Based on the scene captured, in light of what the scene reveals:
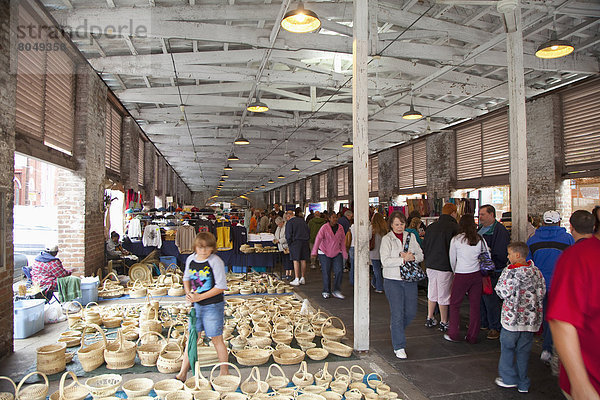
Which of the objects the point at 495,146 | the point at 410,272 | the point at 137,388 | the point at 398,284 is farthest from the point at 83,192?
the point at 495,146

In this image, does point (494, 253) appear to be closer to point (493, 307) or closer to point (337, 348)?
point (493, 307)

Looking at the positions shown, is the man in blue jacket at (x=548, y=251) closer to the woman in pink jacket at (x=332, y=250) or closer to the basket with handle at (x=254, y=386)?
the basket with handle at (x=254, y=386)

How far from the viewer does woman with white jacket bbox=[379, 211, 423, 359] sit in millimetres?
4469

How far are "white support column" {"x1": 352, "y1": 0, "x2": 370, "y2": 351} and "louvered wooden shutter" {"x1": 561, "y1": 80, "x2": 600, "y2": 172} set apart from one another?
21.2 feet

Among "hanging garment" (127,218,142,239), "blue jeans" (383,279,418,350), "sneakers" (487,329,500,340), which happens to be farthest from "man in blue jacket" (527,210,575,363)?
"hanging garment" (127,218,142,239)

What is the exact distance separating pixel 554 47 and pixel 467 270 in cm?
360

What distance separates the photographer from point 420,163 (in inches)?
576

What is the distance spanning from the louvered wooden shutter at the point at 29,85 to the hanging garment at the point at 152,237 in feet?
13.7

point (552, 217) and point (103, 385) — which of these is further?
point (552, 217)

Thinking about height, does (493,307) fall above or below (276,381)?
above

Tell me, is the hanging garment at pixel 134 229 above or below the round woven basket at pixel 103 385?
above

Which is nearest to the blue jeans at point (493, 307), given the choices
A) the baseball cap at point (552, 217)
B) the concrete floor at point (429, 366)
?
the concrete floor at point (429, 366)

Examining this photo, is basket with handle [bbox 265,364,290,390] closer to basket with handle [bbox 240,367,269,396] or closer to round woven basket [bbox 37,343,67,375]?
basket with handle [bbox 240,367,269,396]

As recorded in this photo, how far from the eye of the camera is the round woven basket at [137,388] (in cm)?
331
